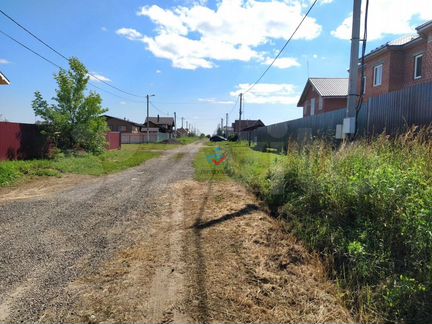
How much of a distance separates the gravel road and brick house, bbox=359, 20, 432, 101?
17.2 m

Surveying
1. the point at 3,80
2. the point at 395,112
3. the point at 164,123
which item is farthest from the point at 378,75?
the point at 164,123

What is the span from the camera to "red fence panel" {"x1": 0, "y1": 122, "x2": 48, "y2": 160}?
13.1m

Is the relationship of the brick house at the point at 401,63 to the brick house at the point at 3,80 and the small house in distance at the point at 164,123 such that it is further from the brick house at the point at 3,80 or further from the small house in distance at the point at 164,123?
the small house in distance at the point at 164,123

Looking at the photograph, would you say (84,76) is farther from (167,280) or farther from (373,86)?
(373,86)

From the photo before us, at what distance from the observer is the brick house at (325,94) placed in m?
28.8

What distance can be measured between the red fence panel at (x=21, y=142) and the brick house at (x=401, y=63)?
20.0 meters

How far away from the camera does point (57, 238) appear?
4.79 meters

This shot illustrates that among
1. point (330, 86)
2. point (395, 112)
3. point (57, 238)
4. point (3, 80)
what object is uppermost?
point (330, 86)

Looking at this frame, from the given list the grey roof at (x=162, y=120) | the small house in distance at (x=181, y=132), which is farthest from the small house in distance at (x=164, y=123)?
the small house in distance at (x=181, y=132)

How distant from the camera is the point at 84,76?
18266 mm

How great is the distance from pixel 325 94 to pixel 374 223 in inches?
1051

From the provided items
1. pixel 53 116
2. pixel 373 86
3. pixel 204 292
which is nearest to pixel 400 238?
pixel 204 292

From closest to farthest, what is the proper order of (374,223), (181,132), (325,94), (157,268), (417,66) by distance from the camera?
(157,268)
(374,223)
(417,66)
(325,94)
(181,132)

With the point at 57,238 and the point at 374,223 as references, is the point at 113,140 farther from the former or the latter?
the point at 374,223
